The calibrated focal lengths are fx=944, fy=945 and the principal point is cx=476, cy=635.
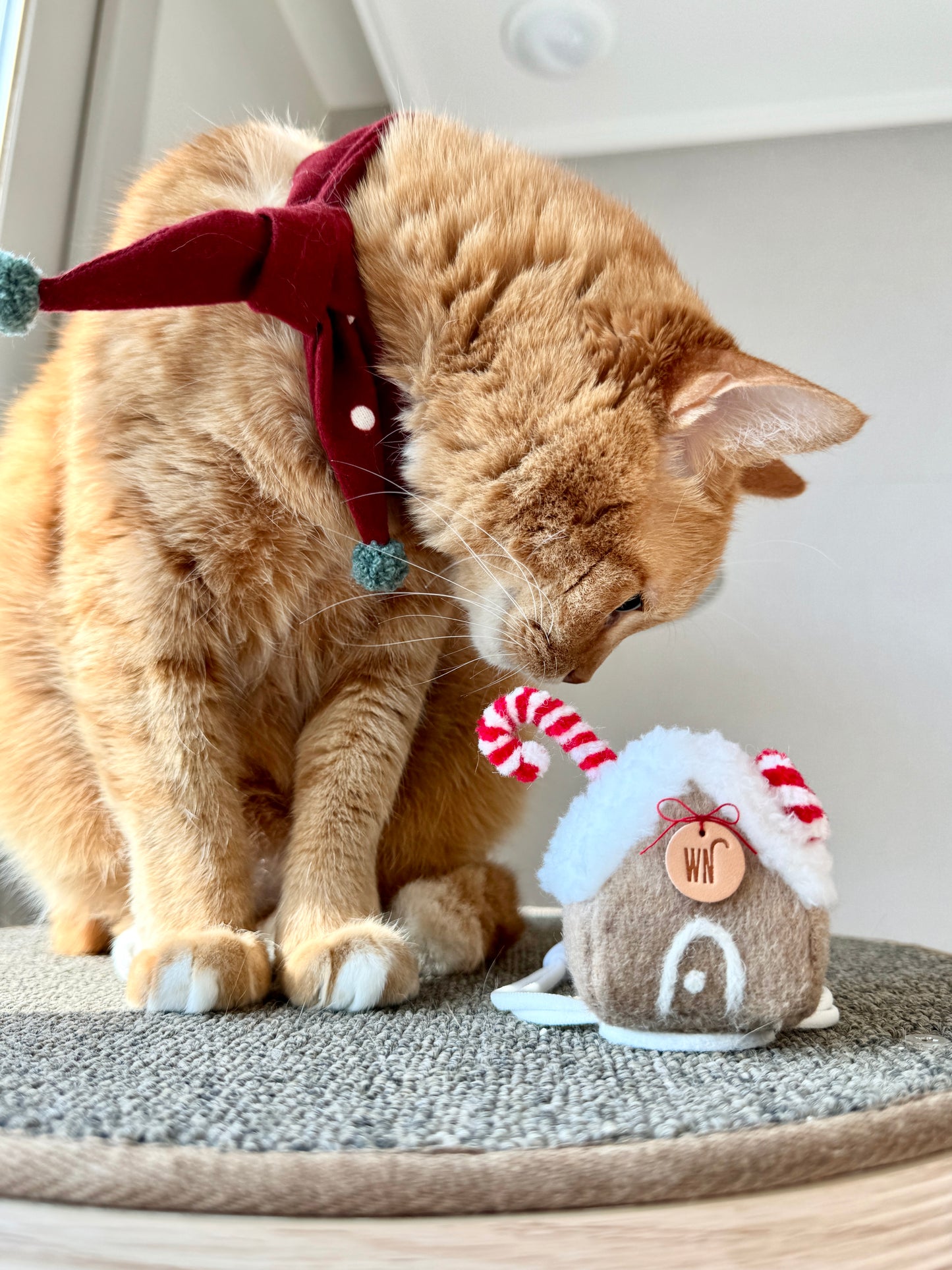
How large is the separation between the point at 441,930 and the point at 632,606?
38cm

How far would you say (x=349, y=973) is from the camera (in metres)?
0.77

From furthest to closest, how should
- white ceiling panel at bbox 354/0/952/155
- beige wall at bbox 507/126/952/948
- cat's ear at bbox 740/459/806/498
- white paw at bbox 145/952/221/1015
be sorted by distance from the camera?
1. beige wall at bbox 507/126/952/948
2. white ceiling panel at bbox 354/0/952/155
3. cat's ear at bbox 740/459/806/498
4. white paw at bbox 145/952/221/1015

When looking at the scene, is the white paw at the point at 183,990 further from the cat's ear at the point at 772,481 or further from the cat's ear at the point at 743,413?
the cat's ear at the point at 772,481

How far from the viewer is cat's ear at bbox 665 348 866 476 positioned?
0.82m

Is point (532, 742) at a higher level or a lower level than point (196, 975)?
higher

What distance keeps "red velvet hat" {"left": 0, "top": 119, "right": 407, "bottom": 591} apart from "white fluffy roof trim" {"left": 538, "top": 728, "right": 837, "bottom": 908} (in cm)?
32

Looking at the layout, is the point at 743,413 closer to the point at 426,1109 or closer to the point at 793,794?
the point at 793,794

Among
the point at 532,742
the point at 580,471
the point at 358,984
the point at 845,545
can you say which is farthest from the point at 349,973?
the point at 845,545

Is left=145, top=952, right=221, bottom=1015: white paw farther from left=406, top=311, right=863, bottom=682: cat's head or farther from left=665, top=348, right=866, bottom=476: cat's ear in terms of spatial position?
left=665, top=348, right=866, bottom=476: cat's ear

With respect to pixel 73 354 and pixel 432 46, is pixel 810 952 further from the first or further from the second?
pixel 432 46

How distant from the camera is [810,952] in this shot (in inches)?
24.2

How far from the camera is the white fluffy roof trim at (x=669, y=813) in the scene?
0.62 m

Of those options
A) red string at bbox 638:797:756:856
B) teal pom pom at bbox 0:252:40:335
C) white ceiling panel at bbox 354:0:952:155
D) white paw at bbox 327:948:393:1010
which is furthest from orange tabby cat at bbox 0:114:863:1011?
white ceiling panel at bbox 354:0:952:155

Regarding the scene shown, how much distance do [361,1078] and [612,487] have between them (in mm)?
522
